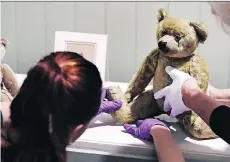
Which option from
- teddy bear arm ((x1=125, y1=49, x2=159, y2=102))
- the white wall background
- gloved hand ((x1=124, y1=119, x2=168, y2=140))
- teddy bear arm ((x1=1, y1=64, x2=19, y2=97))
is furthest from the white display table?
the white wall background

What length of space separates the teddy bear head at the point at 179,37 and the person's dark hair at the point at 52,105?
0.22m

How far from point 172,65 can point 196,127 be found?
0.14 m

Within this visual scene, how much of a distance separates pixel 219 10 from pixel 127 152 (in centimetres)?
36

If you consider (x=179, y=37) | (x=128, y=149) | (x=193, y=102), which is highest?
(x=179, y=37)

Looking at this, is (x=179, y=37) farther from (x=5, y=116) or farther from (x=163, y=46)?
(x=5, y=116)

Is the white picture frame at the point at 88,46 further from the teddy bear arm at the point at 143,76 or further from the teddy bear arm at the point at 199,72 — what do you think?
the teddy bear arm at the point at 199,72

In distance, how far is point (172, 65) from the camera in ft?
2.93

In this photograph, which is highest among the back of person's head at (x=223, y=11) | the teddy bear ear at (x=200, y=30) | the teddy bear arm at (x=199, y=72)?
the back of person's head at (x=223, y=11)

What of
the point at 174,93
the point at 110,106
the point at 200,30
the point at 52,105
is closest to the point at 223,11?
the point at 200,30

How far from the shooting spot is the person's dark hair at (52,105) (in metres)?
0.68

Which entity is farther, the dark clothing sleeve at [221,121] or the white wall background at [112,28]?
the white wall background at [112,28]

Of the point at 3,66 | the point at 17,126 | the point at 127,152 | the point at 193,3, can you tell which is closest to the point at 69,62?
the point at 17,126

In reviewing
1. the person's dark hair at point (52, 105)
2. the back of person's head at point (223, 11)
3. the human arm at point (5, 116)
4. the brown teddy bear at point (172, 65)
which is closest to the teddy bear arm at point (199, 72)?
the brown teddy bear at point (172, 65)

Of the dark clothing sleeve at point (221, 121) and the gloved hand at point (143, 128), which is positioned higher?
the dark clothing sleeve at point (221, 121)
